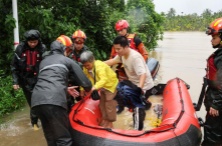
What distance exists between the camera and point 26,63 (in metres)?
4.14

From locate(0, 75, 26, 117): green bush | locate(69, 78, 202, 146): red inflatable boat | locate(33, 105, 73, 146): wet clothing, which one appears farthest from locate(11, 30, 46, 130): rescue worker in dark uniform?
locate(33, 105, 73, 146): wet clothing

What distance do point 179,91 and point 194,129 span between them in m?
1.32

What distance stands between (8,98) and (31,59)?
1.75m

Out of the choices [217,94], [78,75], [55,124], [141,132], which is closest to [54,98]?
[55,124]

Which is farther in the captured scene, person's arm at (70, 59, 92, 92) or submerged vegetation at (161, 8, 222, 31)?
submerged vegetation at (161, 8, 222, 31)

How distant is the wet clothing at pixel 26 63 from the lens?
4098 millimetres

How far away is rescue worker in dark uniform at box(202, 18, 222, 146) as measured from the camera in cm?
313

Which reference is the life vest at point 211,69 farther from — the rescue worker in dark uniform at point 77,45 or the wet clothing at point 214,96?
the rescue worker in dark uniform at point 77,45

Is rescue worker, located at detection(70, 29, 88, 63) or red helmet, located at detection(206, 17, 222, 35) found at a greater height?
red helmet, located at detection(206, 17, 222, 35)

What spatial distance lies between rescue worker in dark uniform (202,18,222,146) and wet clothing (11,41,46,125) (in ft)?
7.49

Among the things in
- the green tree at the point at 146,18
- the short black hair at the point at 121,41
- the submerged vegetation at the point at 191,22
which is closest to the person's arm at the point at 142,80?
the short black hair at the point at 121,41

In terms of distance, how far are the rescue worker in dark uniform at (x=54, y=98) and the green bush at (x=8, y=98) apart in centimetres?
259

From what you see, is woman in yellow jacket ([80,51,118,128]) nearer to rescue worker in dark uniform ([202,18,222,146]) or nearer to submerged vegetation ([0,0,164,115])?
rescue worker in dark uniform ([202,18,222,146])

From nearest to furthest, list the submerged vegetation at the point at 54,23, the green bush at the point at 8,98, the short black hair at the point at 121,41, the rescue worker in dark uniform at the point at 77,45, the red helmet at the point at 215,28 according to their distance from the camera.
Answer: the red helmet at the point at 215,28 → the short black hair at the point at 121,41 → the rescue worker in dark uniform at the point at 77,45 → the green bush at the point at 8,98 → the submerged vegetation at the point at 54,23
